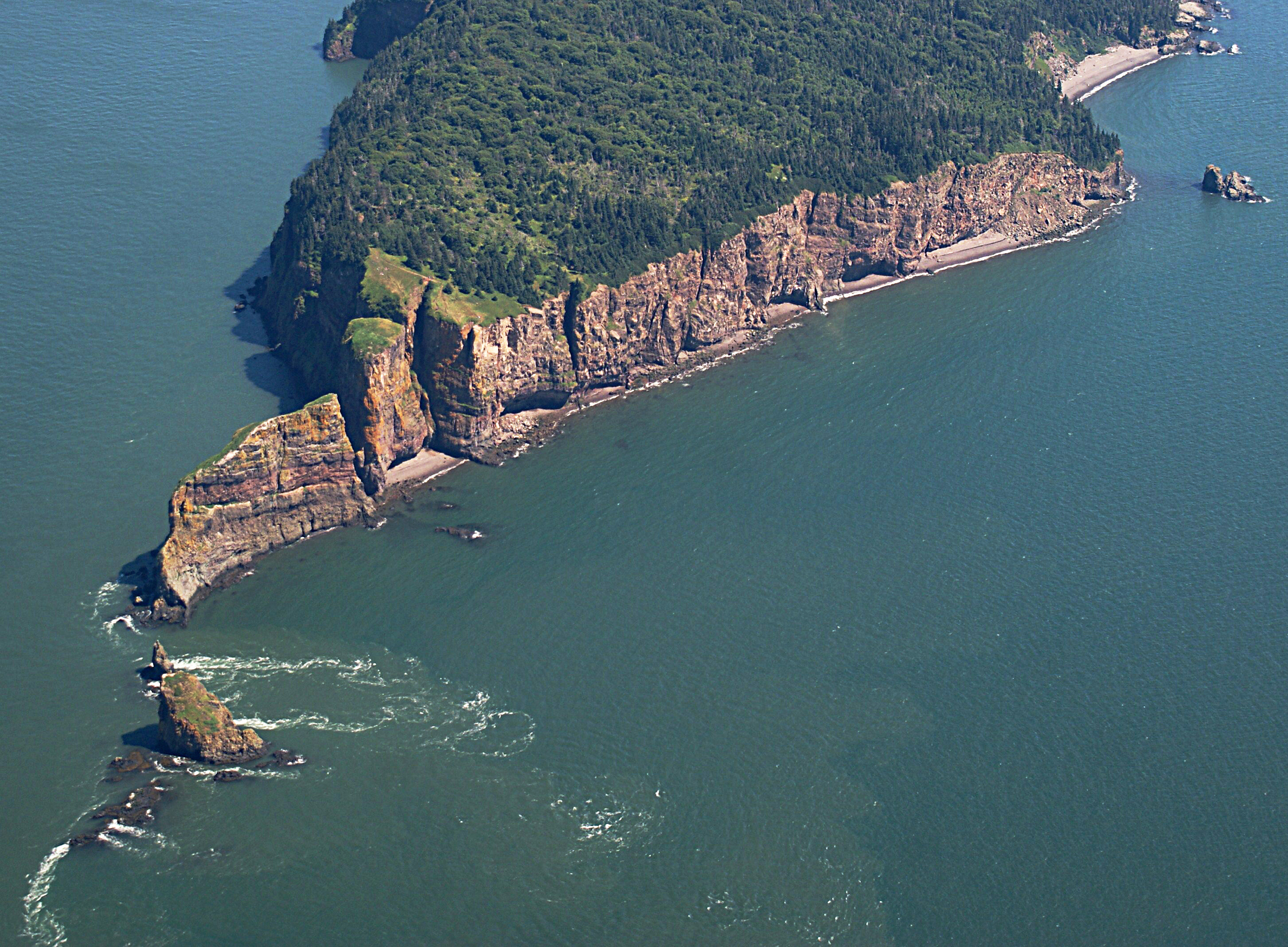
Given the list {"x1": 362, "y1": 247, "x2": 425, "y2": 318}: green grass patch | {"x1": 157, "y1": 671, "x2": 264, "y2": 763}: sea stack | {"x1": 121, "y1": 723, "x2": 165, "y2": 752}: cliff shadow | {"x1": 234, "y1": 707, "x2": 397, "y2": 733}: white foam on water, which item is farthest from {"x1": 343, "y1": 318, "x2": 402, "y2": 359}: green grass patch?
{"x1": 121, "y1": 723, "x2": 165, "y2": 752}: cliff shadow

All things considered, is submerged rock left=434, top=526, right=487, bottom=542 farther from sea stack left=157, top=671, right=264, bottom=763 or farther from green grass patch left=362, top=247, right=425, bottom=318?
sea stack left=157, top=671, right=264, bottom=763

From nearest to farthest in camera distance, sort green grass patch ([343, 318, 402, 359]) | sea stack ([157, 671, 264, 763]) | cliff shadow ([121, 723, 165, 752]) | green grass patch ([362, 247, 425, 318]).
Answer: sea stack ([157, 671, 264, 763]) → cliff shadow ([121, 723, 165, 752]) → green grass patch ([343, 318, 402, 359]) → green grass patch ([362, 247, 425, 318])

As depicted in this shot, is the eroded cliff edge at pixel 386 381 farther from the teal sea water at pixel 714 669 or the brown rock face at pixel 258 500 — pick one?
the teal sea water at pixel 714 669

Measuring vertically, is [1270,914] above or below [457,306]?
below

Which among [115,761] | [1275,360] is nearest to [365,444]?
[115,761]

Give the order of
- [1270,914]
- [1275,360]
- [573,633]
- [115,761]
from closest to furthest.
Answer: [1270,914]
[115,761]
[573,633]
[1275,360]

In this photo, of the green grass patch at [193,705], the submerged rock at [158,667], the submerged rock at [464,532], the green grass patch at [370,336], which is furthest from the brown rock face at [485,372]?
the green grass patch at [193,705]

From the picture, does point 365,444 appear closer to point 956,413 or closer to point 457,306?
point 457,306
